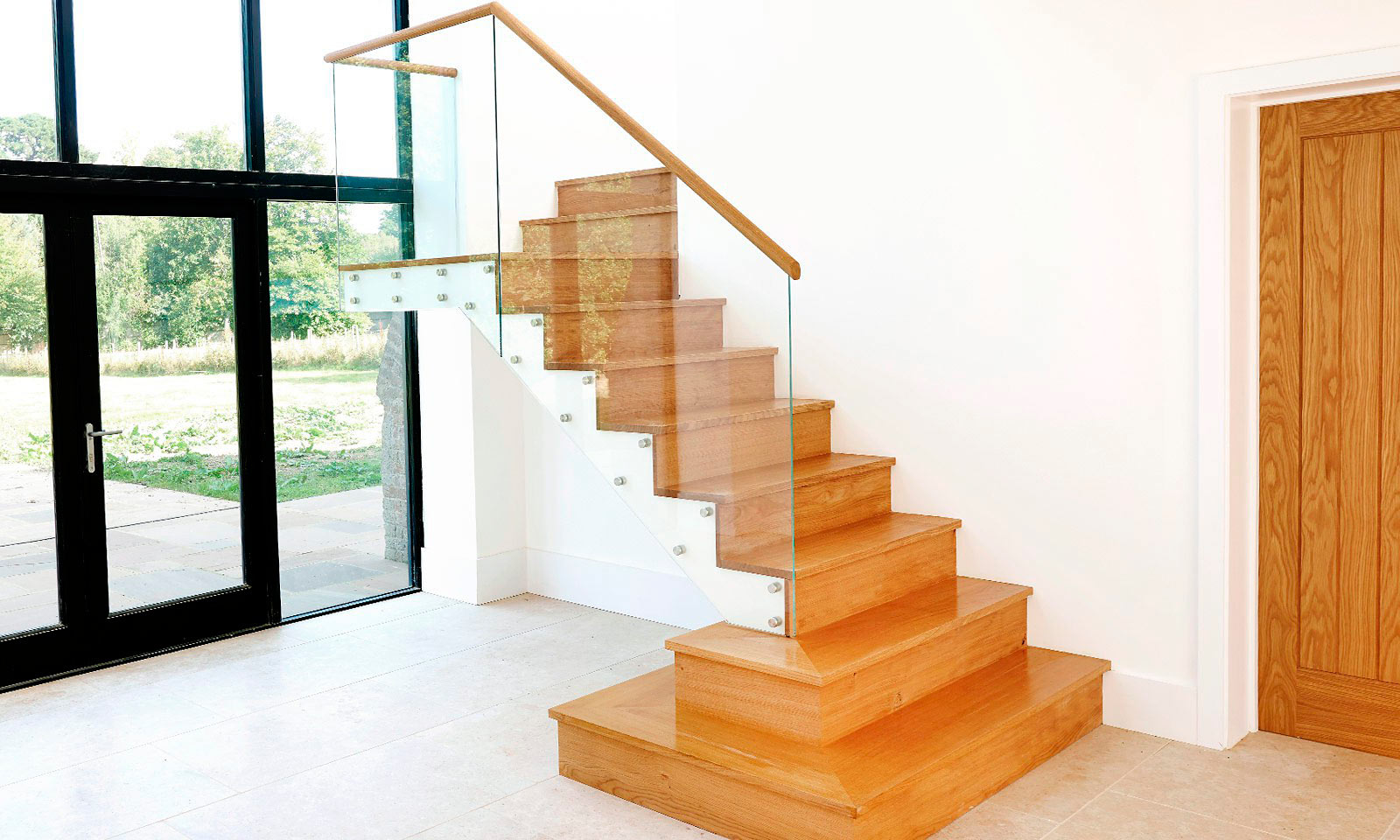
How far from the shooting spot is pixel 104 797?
11.8ft

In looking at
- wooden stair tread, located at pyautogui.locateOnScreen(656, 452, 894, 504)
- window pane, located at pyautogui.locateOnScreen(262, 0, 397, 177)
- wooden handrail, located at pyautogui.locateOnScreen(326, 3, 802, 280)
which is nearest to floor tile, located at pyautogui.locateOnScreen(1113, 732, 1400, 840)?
wooden stair tread, located at pyautogui.locateOnScreen(656, 452, 894, 504)

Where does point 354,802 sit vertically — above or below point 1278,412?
below

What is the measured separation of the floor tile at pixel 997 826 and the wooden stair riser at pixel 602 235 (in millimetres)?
2061

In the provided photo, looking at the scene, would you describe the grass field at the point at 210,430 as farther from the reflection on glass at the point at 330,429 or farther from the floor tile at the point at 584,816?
the floor tile at the point at 584,816

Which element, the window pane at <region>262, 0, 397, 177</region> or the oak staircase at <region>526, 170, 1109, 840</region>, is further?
the window pane at <region>262, 0, 397, 177</region>

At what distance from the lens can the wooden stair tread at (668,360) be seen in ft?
13.1

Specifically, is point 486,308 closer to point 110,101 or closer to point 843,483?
point 843,483

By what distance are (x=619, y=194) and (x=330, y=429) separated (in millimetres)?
2347

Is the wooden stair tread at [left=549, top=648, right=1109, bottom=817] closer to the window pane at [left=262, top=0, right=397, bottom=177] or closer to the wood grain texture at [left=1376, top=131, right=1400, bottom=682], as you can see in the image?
the wood grain texture at [left=1376, top=131, right=1400, bottom=682]

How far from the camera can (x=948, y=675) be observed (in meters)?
3.85

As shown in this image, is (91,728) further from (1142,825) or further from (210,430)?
(1142,825)

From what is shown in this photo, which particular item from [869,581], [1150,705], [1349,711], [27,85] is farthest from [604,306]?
[1349,711]

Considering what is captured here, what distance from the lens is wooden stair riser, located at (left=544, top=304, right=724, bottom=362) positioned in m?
4.04

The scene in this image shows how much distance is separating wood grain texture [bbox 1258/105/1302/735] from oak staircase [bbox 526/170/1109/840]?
0.59 metres
